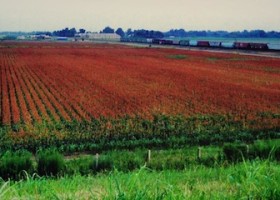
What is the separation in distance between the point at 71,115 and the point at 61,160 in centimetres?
1367

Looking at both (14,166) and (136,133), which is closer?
(14,166)

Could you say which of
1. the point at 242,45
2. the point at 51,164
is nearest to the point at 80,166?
the point at 51,164

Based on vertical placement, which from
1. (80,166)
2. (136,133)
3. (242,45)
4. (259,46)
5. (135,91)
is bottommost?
(135,91)

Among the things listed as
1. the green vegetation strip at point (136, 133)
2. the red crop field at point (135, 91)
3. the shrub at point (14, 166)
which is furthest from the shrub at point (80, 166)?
the red crop field at point (135, 91)

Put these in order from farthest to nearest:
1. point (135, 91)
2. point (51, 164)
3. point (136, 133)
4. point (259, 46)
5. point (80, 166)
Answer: point (259, 46), point (135, 91), point (136, 133), point (80, 166), point (51, 164)

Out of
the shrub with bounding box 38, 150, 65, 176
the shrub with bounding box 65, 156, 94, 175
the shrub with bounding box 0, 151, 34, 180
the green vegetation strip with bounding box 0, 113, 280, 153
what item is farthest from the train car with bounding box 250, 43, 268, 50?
the shrub with bounding box 0, 151, 34, 180

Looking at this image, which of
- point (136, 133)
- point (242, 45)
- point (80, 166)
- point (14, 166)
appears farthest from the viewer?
point (242, 45)

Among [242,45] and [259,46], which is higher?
[259,46]

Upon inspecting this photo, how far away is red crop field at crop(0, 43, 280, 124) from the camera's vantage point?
30656mm

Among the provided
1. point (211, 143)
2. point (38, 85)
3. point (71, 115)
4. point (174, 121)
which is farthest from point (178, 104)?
point (38, 85)

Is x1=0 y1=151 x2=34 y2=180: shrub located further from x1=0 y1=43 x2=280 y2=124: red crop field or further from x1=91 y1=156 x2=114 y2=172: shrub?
x1=0 y1=43 x2=280 y2=124: red crop field

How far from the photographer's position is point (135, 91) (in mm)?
41062

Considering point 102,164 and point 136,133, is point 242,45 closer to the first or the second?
point 136,133

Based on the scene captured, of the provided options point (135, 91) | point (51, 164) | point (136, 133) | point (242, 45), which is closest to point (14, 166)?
point (51, 164)
